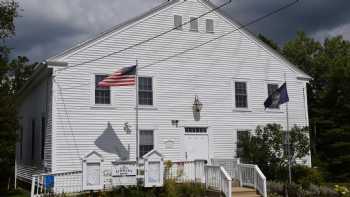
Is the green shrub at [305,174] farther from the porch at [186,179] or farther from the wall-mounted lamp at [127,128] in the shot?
the wall-mounted lamp at [127,128]

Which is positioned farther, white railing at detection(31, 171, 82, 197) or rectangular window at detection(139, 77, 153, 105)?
rectangular window at detection(139, 77, 153, 105)

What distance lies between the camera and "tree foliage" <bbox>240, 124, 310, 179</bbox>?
58.5 ft

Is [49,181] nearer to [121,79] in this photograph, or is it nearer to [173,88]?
[121,79]

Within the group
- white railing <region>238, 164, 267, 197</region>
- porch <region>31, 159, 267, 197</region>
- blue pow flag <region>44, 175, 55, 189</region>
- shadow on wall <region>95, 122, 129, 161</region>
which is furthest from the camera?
shadow on wall <region>95, 122, 129, 161</region>

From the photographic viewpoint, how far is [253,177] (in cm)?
1498

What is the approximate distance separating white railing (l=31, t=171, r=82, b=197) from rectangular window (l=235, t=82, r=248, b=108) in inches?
342

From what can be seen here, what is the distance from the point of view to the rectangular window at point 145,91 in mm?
17594

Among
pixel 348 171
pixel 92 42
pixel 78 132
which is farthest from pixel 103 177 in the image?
pixel 348 171

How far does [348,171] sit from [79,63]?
59.8 ft

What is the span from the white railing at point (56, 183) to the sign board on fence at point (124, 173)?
51.1 inches

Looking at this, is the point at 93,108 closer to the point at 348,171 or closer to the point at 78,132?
the point at 78,132

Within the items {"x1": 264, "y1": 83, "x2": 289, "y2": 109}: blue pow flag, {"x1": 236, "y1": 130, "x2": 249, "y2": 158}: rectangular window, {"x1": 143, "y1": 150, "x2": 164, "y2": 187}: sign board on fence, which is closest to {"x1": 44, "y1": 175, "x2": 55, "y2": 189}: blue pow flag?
{"x1": 143, "y1": 150, "x2": 164, "y2": 187}: sign board on fence

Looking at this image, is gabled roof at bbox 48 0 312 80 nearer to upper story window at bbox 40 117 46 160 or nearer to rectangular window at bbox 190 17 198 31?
rectangular window at bbox 190 17 198 31

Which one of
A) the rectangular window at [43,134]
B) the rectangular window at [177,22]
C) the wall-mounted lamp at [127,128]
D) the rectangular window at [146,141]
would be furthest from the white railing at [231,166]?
the rectangular window at [43,134]
